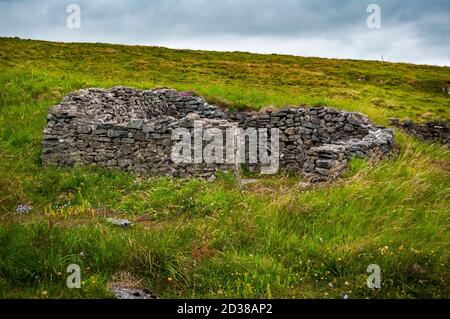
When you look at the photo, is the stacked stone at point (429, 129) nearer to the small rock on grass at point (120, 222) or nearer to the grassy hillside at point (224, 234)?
the grassy hillside at point (224, 234)

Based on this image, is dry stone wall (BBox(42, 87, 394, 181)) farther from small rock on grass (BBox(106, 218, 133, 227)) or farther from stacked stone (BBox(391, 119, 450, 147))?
stacked stone (BBox(391, 119, 450, 147))

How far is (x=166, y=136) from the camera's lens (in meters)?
12.5

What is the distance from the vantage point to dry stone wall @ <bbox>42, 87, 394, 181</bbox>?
12.0 m

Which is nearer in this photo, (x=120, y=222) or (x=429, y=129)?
(x=120, y=222)

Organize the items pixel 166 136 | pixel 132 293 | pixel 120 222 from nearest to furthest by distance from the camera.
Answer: pixel 132 293, pixel 120 222, pixel 166 136

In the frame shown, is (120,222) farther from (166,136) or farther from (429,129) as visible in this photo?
(429,129)

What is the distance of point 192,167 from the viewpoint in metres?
11.8

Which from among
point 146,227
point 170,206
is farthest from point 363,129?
point 146,227

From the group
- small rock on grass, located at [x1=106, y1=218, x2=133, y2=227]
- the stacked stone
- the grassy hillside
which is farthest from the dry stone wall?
the stacked stone

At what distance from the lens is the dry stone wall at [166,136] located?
1198 cm

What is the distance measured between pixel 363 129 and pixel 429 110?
55.5 ft

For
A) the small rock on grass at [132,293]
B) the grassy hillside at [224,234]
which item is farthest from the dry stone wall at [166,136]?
the small rock on grass at [132,293]

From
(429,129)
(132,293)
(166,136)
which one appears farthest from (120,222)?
(429,129)
